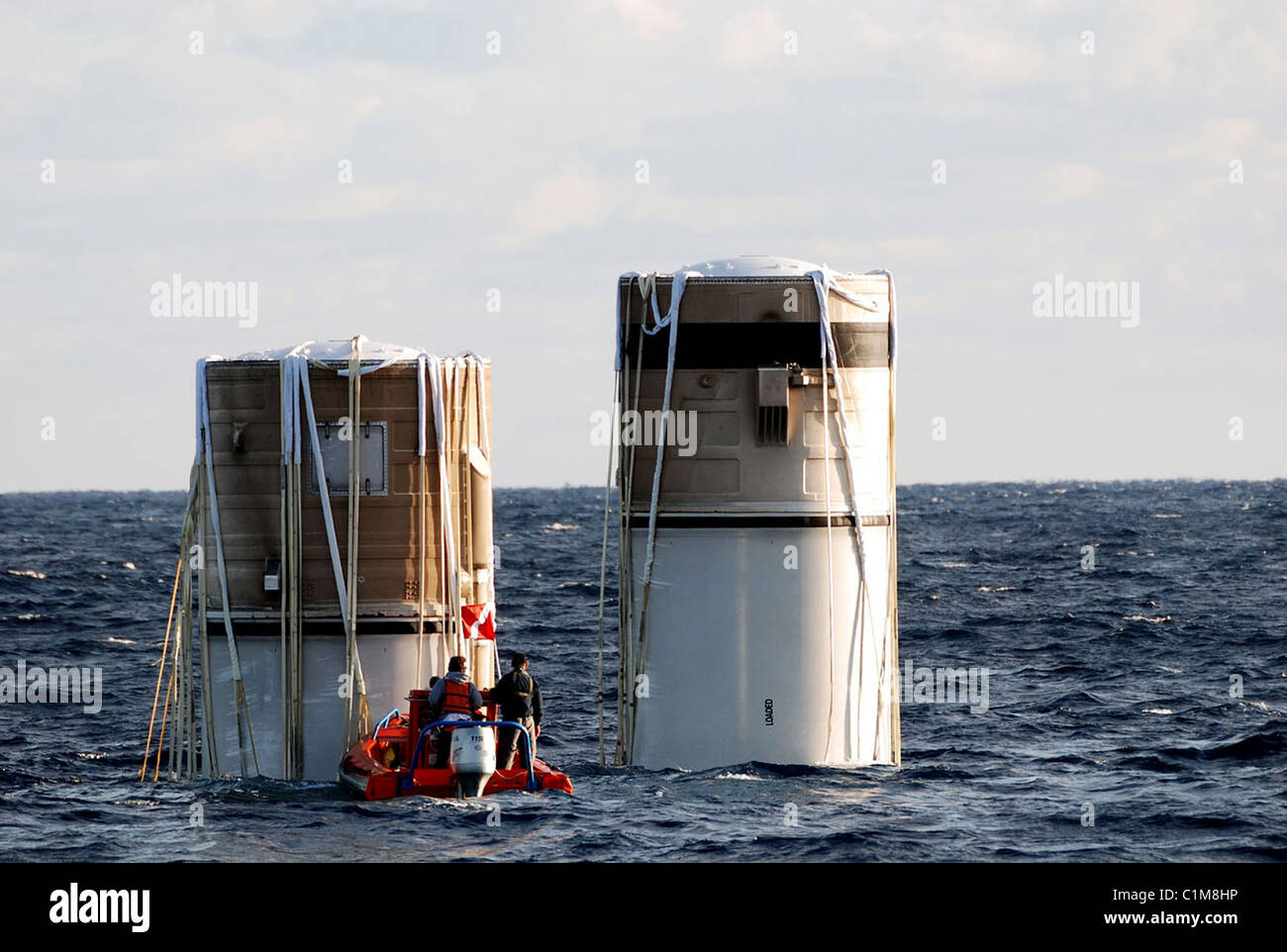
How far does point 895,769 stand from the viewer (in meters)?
24.2

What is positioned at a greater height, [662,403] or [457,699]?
[662,403]

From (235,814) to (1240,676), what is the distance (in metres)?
23.4

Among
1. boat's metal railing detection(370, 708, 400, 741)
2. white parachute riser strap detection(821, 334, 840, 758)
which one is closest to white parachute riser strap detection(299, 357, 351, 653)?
boat's metal railing detection(370, 708, 400, 741)

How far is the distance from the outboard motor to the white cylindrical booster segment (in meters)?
2.32

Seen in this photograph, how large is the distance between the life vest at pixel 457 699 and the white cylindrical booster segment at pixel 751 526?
8.85ft

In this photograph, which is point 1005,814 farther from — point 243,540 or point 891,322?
point 243,540

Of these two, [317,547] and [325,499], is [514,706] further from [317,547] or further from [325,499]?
[325,499]

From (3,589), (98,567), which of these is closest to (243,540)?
(3,589)

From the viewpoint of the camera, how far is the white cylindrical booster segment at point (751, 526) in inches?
896

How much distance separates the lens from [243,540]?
26609mm

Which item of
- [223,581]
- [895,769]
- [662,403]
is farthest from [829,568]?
[223,581]

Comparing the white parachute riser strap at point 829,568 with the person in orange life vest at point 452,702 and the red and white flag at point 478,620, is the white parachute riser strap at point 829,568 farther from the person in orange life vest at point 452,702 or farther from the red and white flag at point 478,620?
the red and white flag at point 478,620

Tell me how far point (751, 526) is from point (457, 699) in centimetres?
482

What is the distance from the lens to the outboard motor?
24.0m
